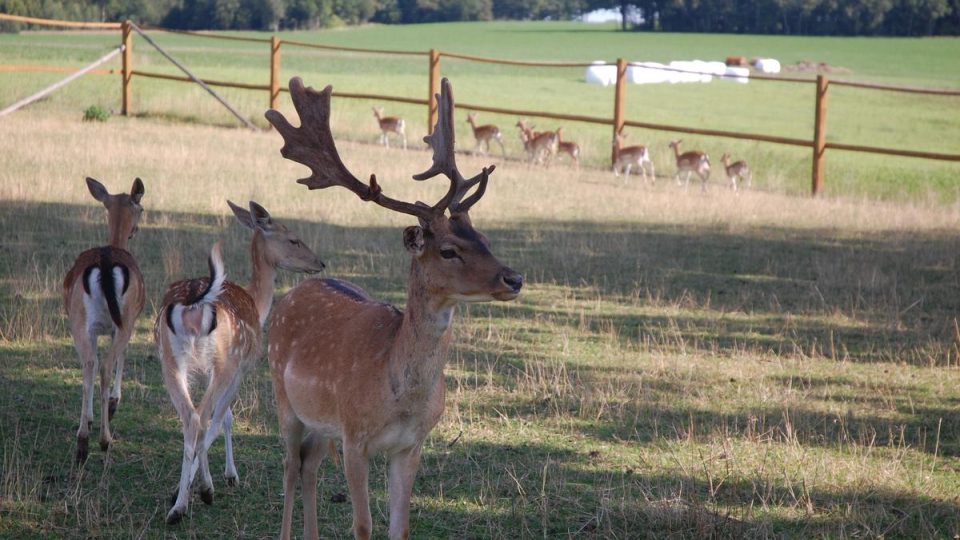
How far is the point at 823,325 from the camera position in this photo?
970 centimetres

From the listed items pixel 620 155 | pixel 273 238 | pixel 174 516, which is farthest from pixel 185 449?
pixel 620 155

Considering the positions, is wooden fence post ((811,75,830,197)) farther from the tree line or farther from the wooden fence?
the tree line

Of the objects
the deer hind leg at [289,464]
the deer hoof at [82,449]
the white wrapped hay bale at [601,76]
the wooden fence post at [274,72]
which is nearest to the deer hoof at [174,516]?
the deer hind leg at [289,464]

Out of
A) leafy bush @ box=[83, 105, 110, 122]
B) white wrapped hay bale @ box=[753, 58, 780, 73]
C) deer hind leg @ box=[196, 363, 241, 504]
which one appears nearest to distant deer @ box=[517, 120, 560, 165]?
leafy bush @ box=[83, 105, 110, 122]

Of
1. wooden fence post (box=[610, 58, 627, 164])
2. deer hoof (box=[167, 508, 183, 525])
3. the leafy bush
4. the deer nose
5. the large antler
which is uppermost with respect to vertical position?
wooden fence post (box=[610, 58, 627, 164])

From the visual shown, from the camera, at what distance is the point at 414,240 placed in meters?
4.51

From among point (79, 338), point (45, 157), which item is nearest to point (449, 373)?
point (79, 338)

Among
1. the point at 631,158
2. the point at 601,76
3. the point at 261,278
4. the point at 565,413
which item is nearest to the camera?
the point at 261,278

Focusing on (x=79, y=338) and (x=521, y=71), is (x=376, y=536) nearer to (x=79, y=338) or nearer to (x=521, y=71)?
(x=79, y=338)

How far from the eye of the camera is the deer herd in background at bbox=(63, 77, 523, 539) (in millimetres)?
4555

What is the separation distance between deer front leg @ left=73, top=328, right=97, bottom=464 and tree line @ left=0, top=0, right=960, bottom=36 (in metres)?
59.2

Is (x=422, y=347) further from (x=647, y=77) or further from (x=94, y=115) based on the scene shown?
(x=647, y=77)

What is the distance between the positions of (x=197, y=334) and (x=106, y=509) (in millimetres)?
900

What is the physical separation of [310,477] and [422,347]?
1.05 m
